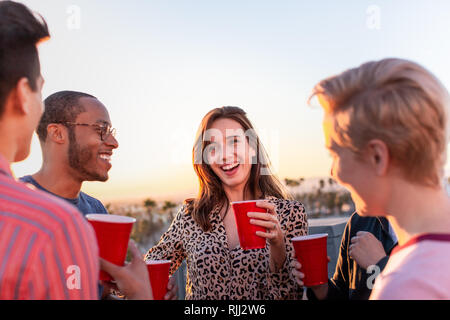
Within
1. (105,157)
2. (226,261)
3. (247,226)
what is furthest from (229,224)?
(105,157)

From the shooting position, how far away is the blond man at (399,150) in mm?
1381

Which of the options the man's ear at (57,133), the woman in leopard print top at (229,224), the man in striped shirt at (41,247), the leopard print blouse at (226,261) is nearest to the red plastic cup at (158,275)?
the woman in leopard print top at (229,224)

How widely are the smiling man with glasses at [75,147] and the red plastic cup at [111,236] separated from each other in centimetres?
157

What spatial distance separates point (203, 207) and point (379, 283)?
2.32m

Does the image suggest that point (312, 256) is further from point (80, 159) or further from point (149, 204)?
point (149, 204)

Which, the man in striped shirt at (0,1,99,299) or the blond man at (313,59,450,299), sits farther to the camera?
the blond man at (313,59,450,299)

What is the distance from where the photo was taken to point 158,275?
7.93 feet

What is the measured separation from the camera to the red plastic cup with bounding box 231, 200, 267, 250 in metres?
2.60

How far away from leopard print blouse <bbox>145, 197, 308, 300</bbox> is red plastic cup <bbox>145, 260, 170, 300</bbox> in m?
0.73

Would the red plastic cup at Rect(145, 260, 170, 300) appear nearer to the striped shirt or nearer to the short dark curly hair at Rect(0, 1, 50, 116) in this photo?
the striped shirt

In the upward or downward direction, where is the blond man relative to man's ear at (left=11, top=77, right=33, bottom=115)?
downward

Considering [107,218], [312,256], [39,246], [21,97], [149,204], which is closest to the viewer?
[39,246]

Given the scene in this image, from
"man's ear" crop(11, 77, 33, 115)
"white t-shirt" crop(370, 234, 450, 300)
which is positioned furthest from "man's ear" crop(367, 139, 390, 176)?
"man's ear" crop(11, 77, 33, 115)

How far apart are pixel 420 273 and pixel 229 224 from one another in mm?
2296
